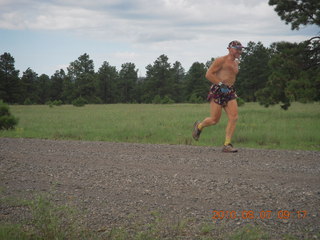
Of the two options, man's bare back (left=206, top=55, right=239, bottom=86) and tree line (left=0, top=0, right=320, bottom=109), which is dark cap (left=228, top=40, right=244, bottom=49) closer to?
man's bare back (left=206, top=55, right=239, bottom=86)

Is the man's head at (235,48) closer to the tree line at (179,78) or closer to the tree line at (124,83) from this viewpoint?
the tree line at (179,78)

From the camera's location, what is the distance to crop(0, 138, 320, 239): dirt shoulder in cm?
400

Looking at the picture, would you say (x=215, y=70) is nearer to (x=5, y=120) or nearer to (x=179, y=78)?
(x=5, y=120)

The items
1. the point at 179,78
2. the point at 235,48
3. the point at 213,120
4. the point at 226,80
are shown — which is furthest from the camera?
the point at 179,78

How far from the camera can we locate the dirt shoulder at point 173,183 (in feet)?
13.1

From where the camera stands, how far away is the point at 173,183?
514 cm
